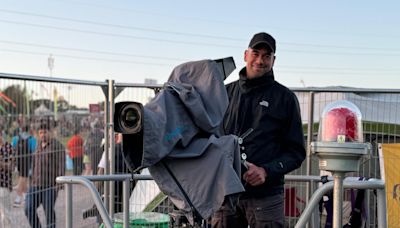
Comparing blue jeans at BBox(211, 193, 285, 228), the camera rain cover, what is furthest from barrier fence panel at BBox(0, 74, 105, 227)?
the camera rain cover

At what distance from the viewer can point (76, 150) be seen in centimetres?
593

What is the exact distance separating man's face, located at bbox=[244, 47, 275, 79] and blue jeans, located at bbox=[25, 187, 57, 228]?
3.36 m

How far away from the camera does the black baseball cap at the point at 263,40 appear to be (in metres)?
3.29

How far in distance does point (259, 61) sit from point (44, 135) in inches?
120

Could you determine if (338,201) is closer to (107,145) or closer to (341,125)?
(341,125)

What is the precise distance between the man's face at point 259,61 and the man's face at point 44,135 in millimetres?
2888

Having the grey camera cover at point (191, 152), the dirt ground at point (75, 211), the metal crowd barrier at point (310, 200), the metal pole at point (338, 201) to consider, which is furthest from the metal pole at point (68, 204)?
the metal pole at point (338, 201)

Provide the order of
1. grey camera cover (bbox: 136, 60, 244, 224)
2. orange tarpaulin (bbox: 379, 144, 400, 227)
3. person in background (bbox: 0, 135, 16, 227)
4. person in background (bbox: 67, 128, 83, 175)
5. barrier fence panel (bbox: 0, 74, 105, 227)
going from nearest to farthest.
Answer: grey camera cover (bbox: 136, 60, 244, 224) → orange tarpaulin (bbox: 379, 144, 400, 227) → barrier fence panel (bbox: 0, 74, 105, 227) → person in background (bbox: 0, 135, 16, 227) → person in background (bbox: 67, 128, 83, 175)

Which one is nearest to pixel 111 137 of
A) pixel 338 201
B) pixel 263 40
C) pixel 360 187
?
pixel 263 40

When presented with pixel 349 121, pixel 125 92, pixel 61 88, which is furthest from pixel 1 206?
pixel 349 121

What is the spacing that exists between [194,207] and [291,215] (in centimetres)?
334

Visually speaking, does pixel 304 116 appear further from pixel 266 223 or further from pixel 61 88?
pixel 61 88

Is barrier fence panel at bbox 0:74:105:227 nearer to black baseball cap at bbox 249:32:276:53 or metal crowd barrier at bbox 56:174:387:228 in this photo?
metal crowd barrier at bbox 56:174:387:228

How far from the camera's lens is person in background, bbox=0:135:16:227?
16.9 feet
